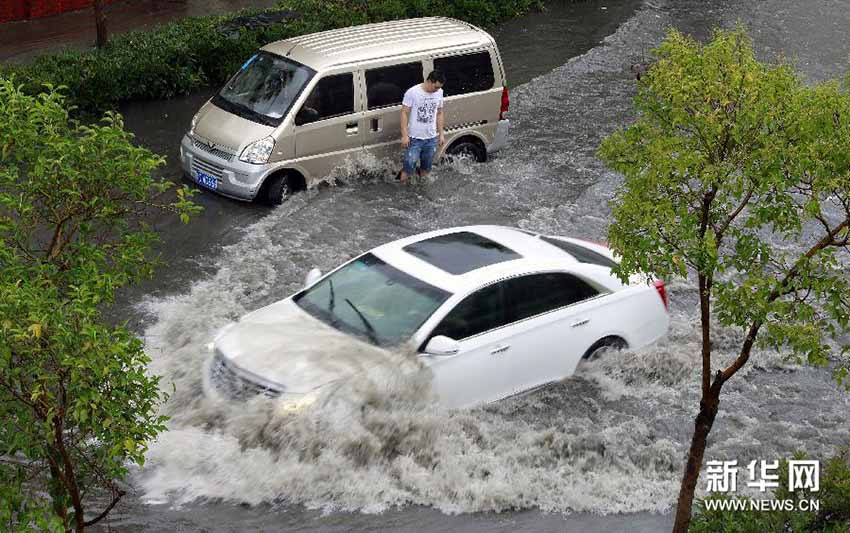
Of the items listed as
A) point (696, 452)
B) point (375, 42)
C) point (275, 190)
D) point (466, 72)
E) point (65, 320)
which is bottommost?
point (275, 190)

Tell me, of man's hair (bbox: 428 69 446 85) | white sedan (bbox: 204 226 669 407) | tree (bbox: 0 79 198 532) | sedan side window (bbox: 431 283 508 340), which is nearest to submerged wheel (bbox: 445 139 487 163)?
man's hair (bbox: 428 69 446 85)

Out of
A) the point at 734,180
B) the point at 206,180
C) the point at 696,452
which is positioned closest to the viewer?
the point at 734,180

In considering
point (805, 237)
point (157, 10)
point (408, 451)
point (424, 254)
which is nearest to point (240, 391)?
point (408, 451)

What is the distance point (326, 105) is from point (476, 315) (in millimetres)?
5474

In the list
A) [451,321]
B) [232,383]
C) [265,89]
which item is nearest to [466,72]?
[265,89]

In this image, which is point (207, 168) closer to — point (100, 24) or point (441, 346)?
point (100, 24)

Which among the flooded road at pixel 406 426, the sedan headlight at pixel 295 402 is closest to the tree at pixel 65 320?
the flooded road at pixel 406 426

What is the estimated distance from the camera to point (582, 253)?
36.3 ft

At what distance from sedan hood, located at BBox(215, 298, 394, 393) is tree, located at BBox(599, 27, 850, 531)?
2.83m

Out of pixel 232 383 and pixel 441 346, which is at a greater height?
pixel 441 346

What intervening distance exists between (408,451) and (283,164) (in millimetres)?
5720

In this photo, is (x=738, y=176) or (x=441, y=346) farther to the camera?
(x=441, y=346)

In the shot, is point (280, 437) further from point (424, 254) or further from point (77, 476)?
point (77, 476)

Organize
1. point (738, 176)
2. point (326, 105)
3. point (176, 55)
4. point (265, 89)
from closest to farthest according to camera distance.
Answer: point (738, 176) → point (326, 105) → point (265, 89) → point (176, 55)
